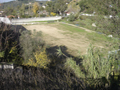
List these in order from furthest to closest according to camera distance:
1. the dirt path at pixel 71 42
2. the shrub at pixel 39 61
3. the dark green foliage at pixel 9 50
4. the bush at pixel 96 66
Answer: the dirt path at pixel 71 42 → the dark green foliage at pixel 9 50 → the shrub at pixel 39 61 → the bush at pixel 96 66

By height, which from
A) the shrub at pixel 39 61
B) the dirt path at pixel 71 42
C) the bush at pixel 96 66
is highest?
the bush at pixel 96 66

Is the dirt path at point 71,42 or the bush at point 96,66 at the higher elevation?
the bush at point 96,66

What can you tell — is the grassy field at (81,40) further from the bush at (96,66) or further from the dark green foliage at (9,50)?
the dark green foliage at (9,50)

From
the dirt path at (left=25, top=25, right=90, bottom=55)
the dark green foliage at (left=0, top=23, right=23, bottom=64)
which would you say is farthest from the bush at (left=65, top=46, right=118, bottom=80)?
the dirt path at (left=25, top=25, right=90, bottom=55)

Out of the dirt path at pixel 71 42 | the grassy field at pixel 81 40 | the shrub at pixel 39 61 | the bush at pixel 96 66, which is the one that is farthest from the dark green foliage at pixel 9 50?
the dirt path at pixel 71 42

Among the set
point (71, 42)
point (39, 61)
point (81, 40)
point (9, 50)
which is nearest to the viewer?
point (39, 61)

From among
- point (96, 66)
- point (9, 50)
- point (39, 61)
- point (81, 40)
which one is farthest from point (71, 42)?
point (96, 66)

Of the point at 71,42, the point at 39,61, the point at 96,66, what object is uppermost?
the point at 96,66

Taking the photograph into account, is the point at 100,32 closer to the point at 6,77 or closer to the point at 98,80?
the point at 98,80

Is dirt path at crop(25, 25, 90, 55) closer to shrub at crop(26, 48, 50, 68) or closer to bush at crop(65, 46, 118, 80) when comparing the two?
shrub at crop(26, 48, 50, 68)

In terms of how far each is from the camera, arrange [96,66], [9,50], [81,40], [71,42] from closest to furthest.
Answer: [96,66], [9,50], [71,42], [81,40]

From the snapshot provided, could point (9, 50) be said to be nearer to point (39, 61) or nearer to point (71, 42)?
point (39, 61)

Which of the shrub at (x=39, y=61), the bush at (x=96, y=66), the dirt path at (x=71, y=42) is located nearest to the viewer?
the bush at (x=96, y=66)
